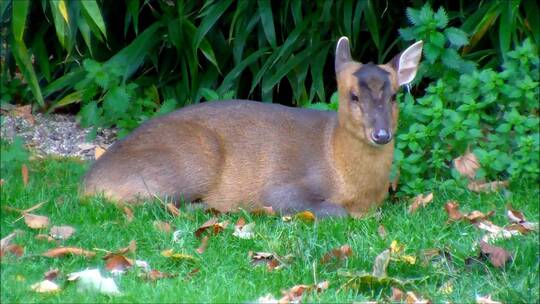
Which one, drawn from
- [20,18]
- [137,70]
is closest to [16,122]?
[137,70]

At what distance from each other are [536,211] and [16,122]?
389 centimetres

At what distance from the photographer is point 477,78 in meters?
7.23

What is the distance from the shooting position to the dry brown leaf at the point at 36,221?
575 cm

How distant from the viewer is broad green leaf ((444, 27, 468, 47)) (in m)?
7.32

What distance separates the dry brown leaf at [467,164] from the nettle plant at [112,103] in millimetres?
2077

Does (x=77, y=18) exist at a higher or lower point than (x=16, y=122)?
higher

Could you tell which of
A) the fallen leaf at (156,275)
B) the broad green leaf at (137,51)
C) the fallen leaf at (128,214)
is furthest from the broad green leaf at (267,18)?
the fallen leaf at (156,275)

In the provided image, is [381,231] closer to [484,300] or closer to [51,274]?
[484,300]

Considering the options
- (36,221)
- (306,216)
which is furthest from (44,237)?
(306,216)

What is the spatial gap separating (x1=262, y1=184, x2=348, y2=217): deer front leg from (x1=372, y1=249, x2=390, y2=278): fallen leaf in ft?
4.72

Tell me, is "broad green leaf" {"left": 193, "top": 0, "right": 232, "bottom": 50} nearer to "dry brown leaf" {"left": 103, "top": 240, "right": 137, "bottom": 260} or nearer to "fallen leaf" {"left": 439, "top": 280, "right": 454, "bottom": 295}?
"dry brown leaf" {"left": 103, "top": 240, "right": 137, "bottom": 260}

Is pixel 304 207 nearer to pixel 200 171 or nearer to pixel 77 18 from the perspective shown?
pixel 200 171

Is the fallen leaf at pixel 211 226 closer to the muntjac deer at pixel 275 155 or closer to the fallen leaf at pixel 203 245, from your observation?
the fallen leaf at pixel 203 245

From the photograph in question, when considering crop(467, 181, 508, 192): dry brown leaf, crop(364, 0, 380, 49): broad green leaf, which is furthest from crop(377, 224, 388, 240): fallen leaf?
crop(364, 0, 380, 49): broad green leaf
